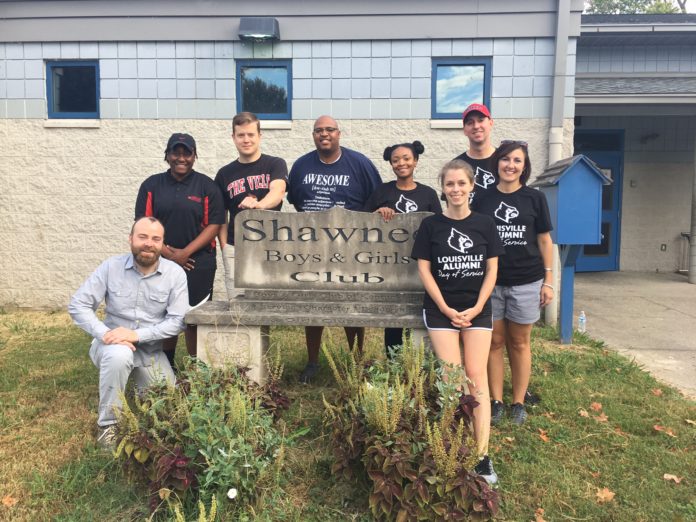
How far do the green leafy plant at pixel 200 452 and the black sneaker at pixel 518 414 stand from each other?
5.91 feet

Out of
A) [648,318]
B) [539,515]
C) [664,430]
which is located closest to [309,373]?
[539,515]

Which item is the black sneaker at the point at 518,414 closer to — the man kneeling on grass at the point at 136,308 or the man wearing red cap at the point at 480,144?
the man wearing red cap at the point at 480,144

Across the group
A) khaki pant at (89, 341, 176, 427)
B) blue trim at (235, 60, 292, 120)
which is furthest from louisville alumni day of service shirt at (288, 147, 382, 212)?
blue trim at (235, 60, 292, 120)

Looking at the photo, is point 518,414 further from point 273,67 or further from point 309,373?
point 273,67

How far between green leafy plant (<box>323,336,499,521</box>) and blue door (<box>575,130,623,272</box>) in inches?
349

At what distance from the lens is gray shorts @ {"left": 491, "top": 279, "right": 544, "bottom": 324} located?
369 cm

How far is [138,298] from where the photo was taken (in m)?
3.53

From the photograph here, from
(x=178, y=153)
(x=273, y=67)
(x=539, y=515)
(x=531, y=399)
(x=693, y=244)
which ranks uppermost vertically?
(x=273, y=67)

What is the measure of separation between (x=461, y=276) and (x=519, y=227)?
2.26ft

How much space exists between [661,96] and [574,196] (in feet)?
13.7

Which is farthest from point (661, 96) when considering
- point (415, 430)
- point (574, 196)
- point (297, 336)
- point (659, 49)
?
point (415, 430)

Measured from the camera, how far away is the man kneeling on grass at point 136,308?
133 inches

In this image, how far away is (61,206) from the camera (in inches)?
292

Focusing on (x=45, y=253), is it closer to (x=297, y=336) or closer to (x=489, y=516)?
(x=297, y=336)
